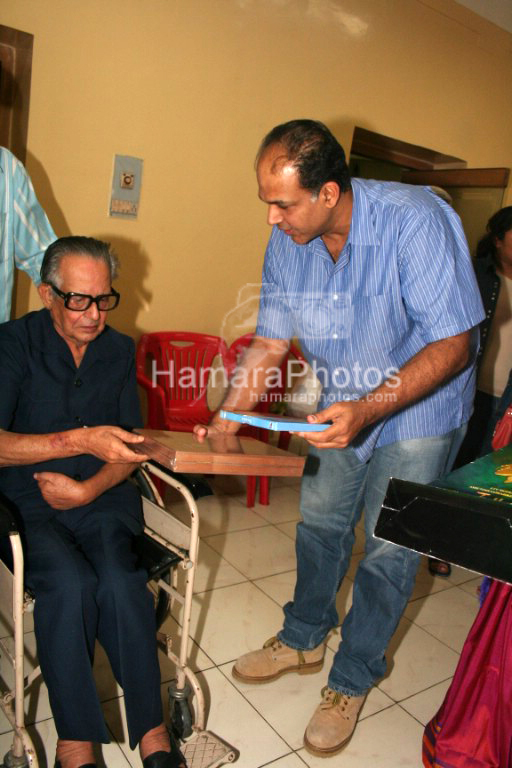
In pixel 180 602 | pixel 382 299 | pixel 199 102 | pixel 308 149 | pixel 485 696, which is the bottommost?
pixel 485 696

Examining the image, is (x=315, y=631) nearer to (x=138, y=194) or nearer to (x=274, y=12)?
(x=138, y=194)

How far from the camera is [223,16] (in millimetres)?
3230

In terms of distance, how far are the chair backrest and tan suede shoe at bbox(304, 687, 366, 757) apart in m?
1.60

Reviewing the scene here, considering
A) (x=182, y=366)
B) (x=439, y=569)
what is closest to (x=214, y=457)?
(x=439, y=569)

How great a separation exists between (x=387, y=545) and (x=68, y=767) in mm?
951

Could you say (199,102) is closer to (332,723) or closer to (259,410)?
(259,410)

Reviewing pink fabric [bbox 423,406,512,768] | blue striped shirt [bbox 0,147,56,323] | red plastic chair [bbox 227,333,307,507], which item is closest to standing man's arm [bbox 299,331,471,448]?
pink fabric [bbox 423,406,512,768]

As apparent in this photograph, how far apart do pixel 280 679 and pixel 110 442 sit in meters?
1.10

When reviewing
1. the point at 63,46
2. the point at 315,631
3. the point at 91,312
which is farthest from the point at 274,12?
the point at 315,631

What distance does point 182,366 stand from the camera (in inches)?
135

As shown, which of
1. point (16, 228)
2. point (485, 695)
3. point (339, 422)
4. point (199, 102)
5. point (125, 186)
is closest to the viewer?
point (339, 422)

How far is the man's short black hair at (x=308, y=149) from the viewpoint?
1.43 metres

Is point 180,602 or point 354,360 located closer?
point 180,602

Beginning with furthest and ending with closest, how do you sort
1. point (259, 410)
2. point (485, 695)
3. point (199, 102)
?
point (259, 410) → point (199, 102) → point (485, 695)
